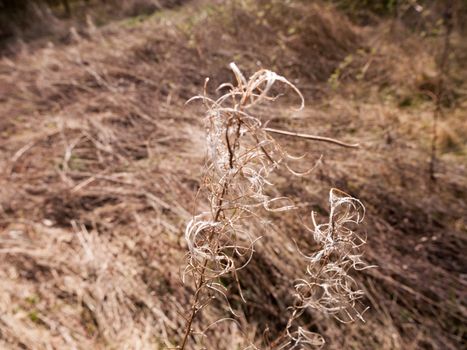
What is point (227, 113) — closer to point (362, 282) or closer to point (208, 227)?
point (208, 227)

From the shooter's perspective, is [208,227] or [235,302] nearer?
[208,227]

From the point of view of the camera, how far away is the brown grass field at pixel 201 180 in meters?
1.87

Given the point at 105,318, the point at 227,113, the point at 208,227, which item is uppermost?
the point at 227,113

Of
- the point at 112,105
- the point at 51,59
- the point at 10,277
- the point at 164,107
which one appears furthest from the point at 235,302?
the point at 51,59

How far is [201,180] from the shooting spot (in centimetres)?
76

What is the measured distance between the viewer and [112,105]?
347 centimetres

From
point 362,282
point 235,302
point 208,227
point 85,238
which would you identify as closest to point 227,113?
point 208,227

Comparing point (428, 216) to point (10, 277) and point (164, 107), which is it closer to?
point (164, 107)

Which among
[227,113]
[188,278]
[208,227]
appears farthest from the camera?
[188,278]

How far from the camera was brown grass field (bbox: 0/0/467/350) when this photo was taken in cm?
187

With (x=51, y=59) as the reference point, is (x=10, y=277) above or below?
below

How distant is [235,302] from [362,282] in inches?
25.5

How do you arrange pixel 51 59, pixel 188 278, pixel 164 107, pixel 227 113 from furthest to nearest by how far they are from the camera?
pixel 51 59 < pixel 164 107 < pixel 188 278 < pixel 227 113

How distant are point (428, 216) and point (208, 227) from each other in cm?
194
